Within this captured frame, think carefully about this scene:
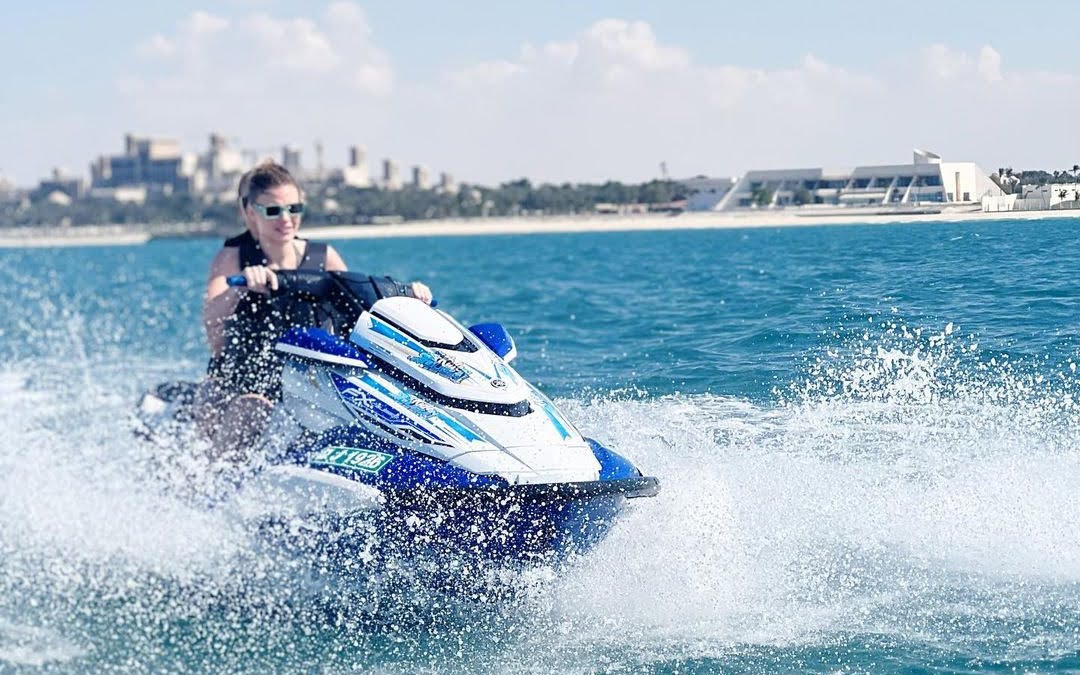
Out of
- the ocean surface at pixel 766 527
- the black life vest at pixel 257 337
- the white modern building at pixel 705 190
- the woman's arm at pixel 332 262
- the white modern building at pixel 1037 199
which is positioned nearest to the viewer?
the ocean surface at pixel 766 527

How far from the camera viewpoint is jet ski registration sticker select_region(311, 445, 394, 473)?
4.81 metres

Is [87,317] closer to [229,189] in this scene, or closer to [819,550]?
[819,550]

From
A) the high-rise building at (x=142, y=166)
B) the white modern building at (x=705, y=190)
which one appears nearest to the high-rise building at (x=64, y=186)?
the high-rise building at (x=142, y=166)

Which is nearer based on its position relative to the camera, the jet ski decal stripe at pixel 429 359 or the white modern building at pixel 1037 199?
the jet ski decal stripe at pixel 429 359

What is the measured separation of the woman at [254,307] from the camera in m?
5.42

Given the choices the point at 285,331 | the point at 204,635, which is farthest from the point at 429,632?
the point at 285,331

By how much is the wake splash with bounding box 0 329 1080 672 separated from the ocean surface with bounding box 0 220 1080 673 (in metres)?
0.01

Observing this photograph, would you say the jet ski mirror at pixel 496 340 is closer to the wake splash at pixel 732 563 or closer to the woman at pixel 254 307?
the woman at pixel 254 307

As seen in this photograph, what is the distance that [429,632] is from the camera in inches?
189

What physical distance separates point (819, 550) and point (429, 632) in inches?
60.8

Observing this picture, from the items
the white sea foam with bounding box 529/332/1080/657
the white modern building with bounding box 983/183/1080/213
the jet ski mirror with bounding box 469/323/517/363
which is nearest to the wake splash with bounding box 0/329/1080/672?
Answer: the white sea foam with bounding box 529/332/1080/657

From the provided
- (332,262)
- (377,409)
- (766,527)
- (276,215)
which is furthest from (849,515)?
(276,215)

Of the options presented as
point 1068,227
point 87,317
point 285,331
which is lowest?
point 87,317

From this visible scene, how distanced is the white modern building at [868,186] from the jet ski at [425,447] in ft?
7.72
